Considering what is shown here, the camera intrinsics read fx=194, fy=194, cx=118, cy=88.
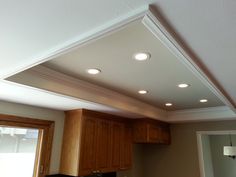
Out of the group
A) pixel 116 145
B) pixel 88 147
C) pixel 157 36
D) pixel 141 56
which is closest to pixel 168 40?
pixel 157 36

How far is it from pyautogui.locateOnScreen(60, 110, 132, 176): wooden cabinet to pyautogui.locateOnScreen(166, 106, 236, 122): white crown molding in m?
1.41

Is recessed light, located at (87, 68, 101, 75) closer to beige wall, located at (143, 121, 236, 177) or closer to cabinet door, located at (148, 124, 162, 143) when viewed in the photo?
cabinet door, located at (148, 124, 162, 143)

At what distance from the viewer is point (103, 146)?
3.38 meters

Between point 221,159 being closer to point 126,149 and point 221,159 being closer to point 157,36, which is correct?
point 126,149

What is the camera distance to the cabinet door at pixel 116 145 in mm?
3557

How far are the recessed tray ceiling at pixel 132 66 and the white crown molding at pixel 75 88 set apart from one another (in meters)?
0.11

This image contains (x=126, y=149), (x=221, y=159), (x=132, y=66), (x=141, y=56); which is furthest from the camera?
(x=221, y=159)

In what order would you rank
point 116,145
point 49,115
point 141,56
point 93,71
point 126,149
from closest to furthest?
point 141,56 < point 93,71 < point 49,115 < point 116,145 < point 126,149

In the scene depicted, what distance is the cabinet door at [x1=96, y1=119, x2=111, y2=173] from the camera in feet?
10.7

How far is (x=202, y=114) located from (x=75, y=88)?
9.47 ft

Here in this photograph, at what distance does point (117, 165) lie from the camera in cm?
362

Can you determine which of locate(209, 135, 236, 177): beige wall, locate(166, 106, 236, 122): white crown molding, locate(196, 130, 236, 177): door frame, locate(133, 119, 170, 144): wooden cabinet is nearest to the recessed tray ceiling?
locate(166, 106, 236, 122): white crown molding

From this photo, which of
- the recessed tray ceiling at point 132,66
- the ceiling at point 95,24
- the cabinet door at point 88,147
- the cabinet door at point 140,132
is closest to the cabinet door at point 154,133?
the cabinet door at point 140,132

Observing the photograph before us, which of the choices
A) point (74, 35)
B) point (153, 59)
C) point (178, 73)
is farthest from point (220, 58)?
point (74, 35)
